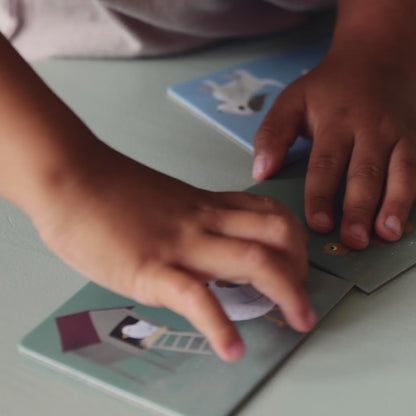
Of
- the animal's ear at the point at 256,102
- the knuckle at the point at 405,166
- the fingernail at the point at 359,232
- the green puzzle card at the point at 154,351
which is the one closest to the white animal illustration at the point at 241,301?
the green puzzle card at the point at 154,351

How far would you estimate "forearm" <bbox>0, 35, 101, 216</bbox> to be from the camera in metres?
0.46

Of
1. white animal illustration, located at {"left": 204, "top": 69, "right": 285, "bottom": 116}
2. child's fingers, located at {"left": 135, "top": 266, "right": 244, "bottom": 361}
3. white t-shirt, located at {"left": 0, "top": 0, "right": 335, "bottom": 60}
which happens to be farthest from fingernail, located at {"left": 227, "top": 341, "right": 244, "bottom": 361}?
white t-shirt, located at {"left": 0, "top": 0, "right": 335, "bottom": 60}

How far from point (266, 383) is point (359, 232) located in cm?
17

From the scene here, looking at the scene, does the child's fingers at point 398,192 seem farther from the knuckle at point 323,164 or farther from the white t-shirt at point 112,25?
the white t-shirt at point 112,25

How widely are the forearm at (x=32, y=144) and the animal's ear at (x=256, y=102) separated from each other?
1.04 feet

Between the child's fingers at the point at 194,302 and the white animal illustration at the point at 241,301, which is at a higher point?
the child's fingers at the point at 194,302

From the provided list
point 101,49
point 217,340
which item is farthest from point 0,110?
point 101,49

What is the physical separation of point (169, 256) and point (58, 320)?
90 millimetres

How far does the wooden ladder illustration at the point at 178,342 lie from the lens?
442 millimetres

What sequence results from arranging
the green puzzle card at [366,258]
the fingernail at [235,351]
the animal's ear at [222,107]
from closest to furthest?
the fingernail at [235,351]
the green puzzle card at [366,258]
the animal's ear at [222,107]

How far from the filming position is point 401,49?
2.54 ft

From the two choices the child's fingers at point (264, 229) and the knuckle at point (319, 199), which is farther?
the knuckle at point (319, 199)

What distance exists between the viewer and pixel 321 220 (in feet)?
1.85

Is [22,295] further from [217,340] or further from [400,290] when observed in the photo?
[400,290]
